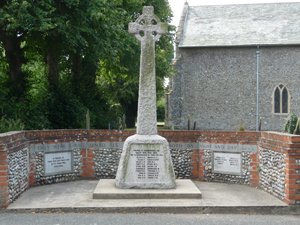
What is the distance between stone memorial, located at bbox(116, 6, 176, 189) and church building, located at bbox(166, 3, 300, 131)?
2249 centimetres

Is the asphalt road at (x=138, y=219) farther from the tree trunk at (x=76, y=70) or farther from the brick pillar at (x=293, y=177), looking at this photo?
the tree trunk at (x=76, y=70)

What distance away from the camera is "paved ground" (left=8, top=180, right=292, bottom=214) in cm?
802

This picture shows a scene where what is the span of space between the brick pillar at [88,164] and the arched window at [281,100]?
23883mm

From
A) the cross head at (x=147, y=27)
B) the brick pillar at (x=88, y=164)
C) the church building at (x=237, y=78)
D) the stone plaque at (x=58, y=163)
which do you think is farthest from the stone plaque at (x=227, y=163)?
the church building at (x=237, y=78)

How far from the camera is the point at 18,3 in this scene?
14141 mm

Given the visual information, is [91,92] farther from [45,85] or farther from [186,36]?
[186,36]

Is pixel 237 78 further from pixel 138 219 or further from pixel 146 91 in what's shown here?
pixel 138 219

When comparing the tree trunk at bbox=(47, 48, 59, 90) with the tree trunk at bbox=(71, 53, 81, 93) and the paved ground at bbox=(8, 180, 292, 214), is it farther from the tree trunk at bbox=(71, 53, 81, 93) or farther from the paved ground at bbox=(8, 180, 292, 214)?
the paved ground at bbox=(8, 180, 292, 214)

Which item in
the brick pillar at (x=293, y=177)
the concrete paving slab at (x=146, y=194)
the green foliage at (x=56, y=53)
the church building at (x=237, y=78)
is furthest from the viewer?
the church building at (x=237, y=78)

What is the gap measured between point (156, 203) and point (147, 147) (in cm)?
150

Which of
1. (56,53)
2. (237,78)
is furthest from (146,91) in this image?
(237,78)

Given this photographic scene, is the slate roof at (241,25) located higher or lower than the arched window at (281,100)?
higher

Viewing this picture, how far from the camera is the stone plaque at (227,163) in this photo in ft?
35.3

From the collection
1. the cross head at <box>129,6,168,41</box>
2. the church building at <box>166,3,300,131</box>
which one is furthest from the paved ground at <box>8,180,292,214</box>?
the church building at <box>166,3,300,131</box>
